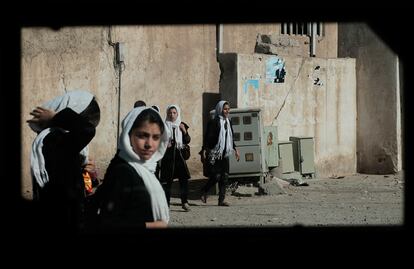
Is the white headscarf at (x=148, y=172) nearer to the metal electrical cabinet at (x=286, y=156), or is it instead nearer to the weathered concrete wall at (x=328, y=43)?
the metal electrical cabinet at (x=286, y=156)

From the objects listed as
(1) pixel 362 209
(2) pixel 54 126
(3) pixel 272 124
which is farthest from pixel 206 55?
(2) pixel 54 126

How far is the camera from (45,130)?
4.08 meters

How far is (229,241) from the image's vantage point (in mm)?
3395

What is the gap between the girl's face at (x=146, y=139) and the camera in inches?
140

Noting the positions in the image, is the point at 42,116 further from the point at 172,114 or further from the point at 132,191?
the point at 172,114

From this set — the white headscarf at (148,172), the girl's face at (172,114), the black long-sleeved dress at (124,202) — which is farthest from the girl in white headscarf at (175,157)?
the black long-sleeved dress at (124,202)

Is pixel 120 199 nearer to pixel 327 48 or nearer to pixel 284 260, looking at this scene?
pixel 284 260

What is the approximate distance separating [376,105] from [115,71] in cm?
560

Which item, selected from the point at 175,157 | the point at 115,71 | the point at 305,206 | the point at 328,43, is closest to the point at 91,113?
the point at 175,157

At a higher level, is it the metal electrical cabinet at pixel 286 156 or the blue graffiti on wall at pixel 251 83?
the blue graffiti on wall at pixel 251 83

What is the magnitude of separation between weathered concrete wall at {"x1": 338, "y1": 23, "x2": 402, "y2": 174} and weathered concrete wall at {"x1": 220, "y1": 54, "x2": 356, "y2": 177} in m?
0.20

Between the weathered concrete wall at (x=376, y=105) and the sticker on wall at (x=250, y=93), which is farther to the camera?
the weathered concrete wall at (x=376, y=105)

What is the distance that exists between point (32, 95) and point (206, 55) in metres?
3.36

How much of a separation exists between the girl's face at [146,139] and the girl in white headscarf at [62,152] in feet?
1.62
